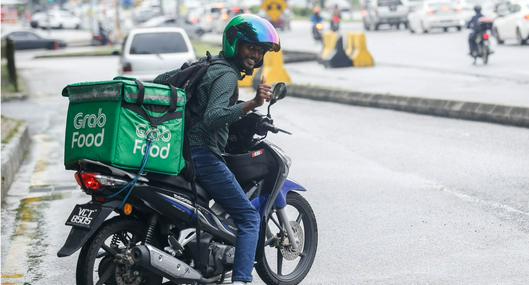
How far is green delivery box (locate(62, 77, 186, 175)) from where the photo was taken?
6035 mm

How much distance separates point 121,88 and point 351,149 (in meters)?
8.90

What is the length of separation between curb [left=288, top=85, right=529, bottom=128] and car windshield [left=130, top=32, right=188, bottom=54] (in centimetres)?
321

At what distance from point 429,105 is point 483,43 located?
10.7m

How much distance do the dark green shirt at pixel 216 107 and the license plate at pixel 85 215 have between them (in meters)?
0.74

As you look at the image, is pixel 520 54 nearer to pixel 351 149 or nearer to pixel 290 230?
pixel 351 149

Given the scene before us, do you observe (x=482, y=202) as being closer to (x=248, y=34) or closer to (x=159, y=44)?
(x=248, y=34)

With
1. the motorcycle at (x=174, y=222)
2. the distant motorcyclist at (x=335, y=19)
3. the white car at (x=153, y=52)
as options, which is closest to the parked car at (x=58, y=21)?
the distant motorcyclist at (x=335, y=19)

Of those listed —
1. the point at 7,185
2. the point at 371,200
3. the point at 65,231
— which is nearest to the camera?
the point at 65,231

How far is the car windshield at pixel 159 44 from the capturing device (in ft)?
82.5

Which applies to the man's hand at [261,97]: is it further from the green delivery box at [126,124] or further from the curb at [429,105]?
the curb at [429,105]

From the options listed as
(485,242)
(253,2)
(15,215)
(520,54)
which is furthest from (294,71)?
(253,2)

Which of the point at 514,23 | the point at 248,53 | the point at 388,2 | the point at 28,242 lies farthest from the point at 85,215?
the point at 388,2

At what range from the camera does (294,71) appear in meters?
31.2

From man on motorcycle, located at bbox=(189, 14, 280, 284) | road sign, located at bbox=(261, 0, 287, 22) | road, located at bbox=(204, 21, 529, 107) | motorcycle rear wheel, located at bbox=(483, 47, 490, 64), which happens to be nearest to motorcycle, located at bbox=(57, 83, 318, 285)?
man on motorcycle, located at bbox=(189, 14, 280, 284)
